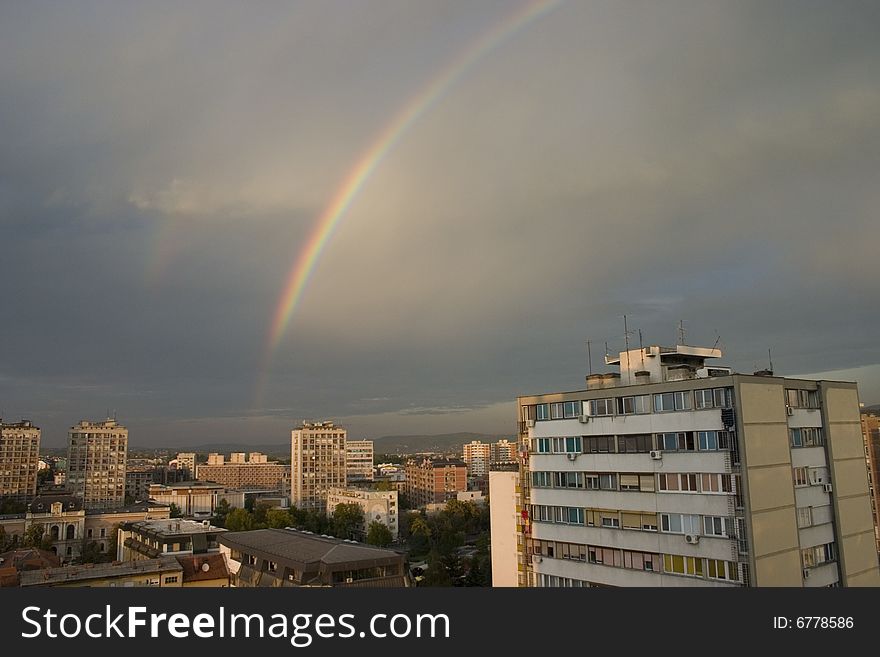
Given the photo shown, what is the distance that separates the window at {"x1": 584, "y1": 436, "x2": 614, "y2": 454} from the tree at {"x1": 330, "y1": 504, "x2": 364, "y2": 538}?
49727 mm

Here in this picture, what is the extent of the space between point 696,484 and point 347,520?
5601 cm

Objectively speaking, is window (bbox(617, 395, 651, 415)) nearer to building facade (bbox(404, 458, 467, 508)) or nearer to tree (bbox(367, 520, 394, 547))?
tree (bbox(367, 520, 394, 547))

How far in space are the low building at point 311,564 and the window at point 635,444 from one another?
40.5 feet

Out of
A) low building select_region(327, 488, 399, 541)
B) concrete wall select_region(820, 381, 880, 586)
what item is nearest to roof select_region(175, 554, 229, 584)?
concrete wall select_region(820, 381, 880, 586)

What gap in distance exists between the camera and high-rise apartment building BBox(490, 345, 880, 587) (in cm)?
1866

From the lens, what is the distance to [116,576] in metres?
28.0

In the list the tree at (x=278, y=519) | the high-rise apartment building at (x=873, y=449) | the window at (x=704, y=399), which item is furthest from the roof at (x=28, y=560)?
the high-rise apartment building at (x=873, y=449)

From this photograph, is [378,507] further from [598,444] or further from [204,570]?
[598,444]

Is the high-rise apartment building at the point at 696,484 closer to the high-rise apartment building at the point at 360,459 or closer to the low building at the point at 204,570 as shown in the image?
the low building at the point at 204,570

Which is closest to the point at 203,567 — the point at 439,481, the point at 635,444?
the point at 635,444

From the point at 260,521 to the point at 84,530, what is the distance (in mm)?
16764

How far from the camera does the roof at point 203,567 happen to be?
31422 mm

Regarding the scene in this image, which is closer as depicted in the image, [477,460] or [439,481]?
[439,481]

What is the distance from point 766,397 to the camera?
19578 mm
